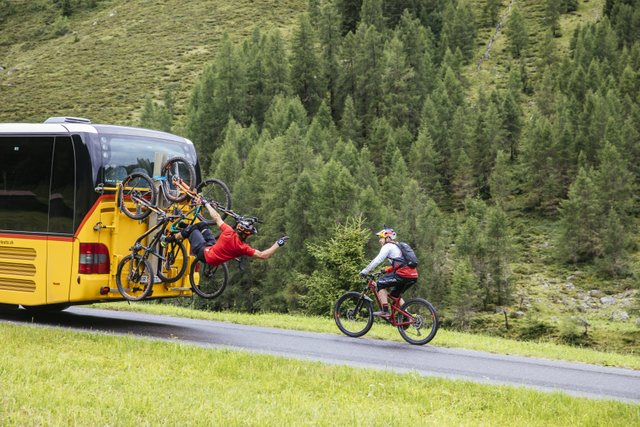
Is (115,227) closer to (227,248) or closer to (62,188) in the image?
(62,188)

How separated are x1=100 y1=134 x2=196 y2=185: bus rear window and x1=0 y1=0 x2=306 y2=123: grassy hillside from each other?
7311 centimetres

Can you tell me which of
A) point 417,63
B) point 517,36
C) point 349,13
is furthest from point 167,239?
point 349,13

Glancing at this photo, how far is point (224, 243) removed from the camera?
11.3 metres

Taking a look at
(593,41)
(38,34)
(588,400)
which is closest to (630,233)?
(593,41)

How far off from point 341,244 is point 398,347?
2683 centimetres

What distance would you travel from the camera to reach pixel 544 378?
34.3 feet

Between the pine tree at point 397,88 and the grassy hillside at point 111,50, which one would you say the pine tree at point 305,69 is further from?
the grassy hillside at point 111,50

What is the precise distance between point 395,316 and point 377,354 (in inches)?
→ 89.5

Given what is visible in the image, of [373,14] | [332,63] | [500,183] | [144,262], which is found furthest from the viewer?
[373,14]

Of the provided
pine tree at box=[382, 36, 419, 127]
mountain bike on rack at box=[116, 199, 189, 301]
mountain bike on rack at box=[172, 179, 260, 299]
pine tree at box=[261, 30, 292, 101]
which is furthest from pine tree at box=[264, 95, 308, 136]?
mountain bike on rack at box=[116, 199, 189, 301]

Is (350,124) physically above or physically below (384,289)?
below

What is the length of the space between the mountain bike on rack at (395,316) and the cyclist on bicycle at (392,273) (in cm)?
15

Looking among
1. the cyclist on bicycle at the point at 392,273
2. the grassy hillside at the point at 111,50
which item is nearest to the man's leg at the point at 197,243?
the cyclist on bicycle at the point at 392,273

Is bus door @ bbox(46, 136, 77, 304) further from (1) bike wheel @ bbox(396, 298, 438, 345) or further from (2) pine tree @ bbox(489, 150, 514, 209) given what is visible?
(2) pine tree @ bbox(489, 150, 514, 209)
